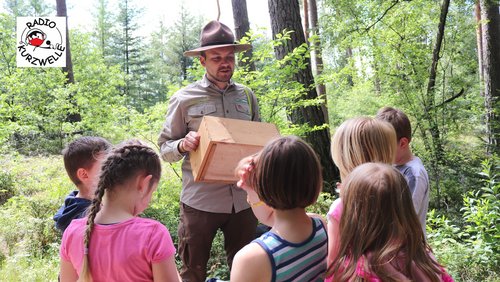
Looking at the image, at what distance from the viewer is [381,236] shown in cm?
134

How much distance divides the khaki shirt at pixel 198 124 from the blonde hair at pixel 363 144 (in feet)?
3.34

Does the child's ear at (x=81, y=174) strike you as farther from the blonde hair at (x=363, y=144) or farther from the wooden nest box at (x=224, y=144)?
the blonde hair at (x=363, y=144)

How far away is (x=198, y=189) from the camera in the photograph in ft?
8.54

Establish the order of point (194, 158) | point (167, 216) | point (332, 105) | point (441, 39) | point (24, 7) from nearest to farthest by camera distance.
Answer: point (194, 158), point (167, 216), point (441, 39), point (332, 105), point (24, 7)

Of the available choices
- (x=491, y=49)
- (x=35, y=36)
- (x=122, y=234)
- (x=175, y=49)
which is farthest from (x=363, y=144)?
(x=175, y=49)

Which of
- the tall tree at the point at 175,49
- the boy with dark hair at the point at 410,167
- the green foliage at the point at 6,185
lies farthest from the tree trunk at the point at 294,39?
the tall tree at the point at 175,49

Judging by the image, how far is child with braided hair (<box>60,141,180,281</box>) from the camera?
151cm

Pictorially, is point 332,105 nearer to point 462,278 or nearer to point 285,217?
point 462,278

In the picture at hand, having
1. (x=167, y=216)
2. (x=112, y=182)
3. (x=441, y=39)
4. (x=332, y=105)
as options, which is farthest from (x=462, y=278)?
(x=332, y=105)

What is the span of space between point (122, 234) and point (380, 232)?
3.26 feet

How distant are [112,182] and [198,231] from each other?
3.60 feet

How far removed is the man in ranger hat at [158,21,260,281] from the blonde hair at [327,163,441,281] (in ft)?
4.35

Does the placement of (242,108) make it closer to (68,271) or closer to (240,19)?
(68,271)

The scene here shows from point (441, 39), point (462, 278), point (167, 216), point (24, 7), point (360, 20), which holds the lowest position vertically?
point (462, 278)
